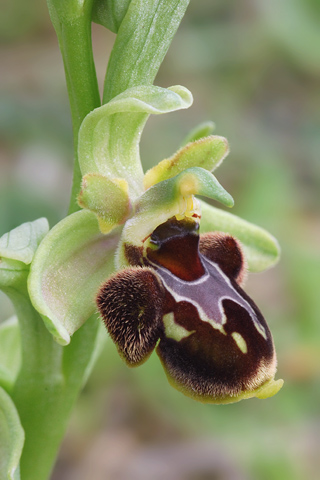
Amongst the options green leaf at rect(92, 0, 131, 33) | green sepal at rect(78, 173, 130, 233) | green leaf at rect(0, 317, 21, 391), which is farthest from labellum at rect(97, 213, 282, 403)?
green leaf at rect(0, 317, 21, 391)

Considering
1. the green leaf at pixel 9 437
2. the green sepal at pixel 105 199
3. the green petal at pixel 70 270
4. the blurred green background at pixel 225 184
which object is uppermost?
the green sepal at pixel 105 199

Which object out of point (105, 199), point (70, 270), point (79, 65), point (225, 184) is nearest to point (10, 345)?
point (70, 270)

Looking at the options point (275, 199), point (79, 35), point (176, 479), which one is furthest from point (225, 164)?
point (79, 35)

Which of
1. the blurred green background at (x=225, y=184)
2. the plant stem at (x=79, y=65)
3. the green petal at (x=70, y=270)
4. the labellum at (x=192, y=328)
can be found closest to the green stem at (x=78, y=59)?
the plant stem at (x=79, y=65)

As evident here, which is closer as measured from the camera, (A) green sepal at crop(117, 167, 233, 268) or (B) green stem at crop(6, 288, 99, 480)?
(A) green sepal at crop(117, 167, 233, 268)

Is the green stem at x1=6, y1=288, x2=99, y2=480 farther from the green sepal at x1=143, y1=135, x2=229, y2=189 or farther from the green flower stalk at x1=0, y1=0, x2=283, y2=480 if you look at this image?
the green sepal at x1=143, y1=135, x2=229, y2=189

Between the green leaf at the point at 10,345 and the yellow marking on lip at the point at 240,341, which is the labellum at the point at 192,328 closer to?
the yellow marking on lip at the point at 240,341
